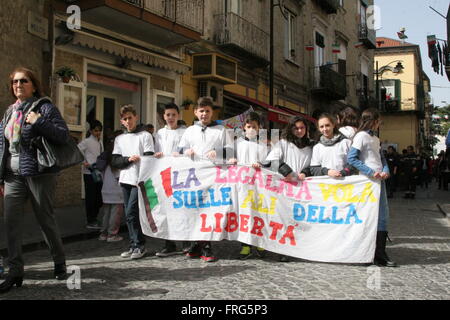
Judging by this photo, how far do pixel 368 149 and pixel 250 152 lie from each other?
1.38m

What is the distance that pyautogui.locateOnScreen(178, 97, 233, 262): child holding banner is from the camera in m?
5.79

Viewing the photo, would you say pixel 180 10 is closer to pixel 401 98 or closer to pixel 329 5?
pixel 329 5

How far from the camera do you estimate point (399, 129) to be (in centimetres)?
4728

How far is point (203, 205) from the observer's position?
5.78 metres

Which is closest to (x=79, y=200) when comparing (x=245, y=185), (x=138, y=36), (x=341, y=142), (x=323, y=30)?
(x=138, y=36)

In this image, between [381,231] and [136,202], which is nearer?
[381,231]

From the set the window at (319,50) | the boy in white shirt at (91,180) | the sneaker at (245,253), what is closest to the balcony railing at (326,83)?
the window at (319,50)

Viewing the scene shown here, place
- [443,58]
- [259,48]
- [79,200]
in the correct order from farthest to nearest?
[443,58]
[259,48]
[79,200]

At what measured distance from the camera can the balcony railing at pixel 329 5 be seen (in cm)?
2350

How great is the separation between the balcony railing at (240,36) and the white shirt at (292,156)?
33.0 ft

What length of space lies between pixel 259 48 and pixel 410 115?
34461 mm

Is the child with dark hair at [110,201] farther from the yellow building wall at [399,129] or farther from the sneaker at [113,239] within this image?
the yellow building wall at [399,129]

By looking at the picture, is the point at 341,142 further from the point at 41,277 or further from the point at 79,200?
the point at 79,200

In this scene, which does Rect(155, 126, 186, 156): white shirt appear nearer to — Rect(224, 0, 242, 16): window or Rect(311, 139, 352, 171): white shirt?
Rect(311, 139, 352, 171): white shirt
